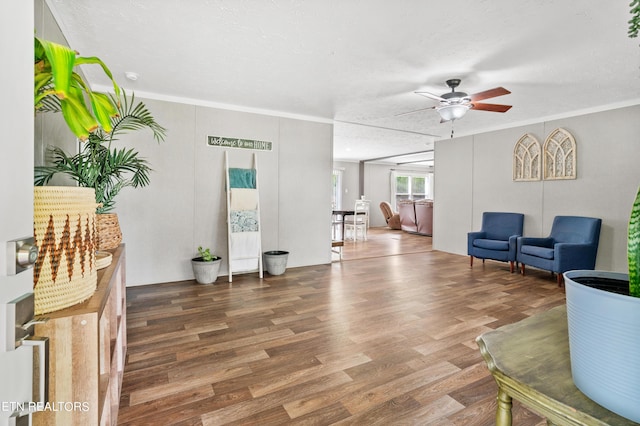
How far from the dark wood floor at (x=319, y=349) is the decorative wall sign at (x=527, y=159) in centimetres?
183

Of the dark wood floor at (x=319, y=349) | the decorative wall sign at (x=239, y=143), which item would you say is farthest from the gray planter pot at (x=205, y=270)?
the decorative wall sign at (x=239, y=143)

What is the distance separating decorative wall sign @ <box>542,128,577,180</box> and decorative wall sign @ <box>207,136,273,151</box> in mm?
4447

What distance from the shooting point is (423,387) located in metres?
1.85

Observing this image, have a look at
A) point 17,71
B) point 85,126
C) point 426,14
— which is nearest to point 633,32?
point 17,71

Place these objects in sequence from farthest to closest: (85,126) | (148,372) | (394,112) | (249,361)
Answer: (394,112) < (249,361) < (148,372) < (85,126)

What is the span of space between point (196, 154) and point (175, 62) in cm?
135

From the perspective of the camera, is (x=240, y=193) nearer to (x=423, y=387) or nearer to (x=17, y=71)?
(x=423, y=387)

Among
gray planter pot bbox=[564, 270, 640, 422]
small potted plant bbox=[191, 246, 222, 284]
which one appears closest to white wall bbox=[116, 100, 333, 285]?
small potted plant bbox=[191, 246, 222, 284]

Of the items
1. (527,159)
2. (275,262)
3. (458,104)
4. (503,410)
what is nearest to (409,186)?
(527,159)

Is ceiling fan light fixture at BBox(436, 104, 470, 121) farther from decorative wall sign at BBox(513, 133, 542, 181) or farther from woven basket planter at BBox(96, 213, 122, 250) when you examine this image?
woven basket planter at BBox(96, 213, 122, 250)

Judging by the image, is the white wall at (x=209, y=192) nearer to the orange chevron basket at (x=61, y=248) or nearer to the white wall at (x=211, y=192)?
the white wall at (x=211, y=192)

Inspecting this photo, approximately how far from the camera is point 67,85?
81 centimetres

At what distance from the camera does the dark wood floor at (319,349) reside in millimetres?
1647

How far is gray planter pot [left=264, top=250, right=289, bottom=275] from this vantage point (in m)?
4.38
